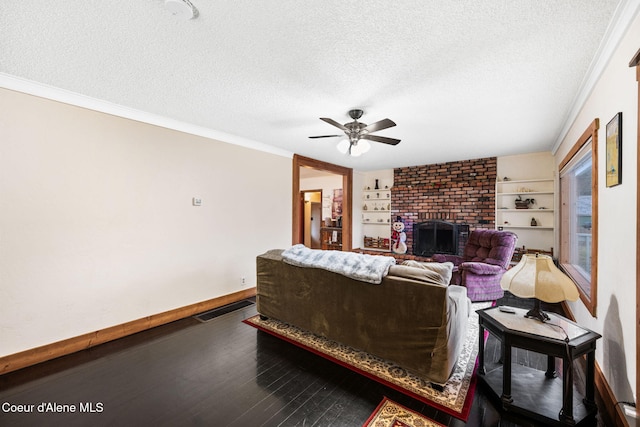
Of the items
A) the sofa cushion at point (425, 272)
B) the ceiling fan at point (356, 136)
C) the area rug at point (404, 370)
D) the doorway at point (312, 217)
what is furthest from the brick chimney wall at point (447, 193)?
the sofa cushion at point (425, 272)

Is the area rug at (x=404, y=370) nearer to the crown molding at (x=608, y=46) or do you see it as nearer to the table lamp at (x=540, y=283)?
the table lamp at (x=540, y=283)

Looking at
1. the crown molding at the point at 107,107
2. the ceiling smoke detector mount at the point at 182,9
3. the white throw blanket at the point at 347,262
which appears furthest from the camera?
the crown molding at the point at 107,107

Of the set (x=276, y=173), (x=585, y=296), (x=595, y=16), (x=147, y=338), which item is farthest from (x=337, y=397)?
(x=276, y=173)

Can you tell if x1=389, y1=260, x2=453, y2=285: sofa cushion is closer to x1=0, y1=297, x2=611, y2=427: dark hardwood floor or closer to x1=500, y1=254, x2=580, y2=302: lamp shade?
x1=500, y1=254, x2=580, y2=302: lamp shade

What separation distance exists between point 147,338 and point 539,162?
6.90m

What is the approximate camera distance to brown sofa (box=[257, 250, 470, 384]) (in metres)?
1.85

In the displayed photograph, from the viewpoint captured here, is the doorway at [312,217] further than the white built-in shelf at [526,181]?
Yes

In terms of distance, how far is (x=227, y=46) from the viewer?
179 centimetres

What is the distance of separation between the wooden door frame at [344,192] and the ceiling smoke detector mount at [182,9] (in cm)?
345

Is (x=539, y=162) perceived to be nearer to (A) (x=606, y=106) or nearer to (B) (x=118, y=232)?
(A) (x=606, y=106)

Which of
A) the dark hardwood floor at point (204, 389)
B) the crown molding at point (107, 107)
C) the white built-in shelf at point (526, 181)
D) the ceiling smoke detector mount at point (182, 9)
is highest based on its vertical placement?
the ceiling smoke detector mount at point (182, 9)

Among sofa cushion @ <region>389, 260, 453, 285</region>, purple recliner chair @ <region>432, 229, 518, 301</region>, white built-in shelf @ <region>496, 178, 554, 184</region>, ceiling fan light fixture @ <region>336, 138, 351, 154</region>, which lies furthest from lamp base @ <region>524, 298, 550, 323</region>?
white built-in shelf @ <region>496, 178, 554, 184</region>

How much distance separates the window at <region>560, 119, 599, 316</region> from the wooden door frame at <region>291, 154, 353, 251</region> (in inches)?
154

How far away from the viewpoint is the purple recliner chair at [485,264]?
12.2ft
